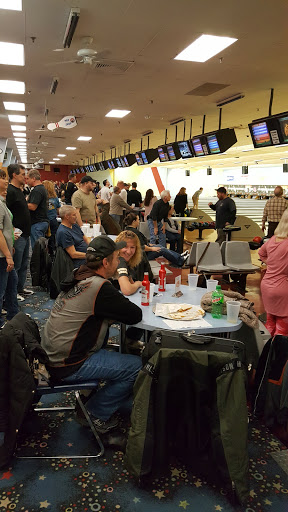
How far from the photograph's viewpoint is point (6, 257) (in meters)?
3.59

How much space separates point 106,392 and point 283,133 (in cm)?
464

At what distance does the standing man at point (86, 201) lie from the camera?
5922 millimetres

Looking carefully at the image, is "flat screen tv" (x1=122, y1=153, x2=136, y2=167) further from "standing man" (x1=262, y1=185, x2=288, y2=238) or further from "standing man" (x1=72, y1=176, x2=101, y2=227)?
"standing man" (x1=72, y1=176, x2=101, y2=227)

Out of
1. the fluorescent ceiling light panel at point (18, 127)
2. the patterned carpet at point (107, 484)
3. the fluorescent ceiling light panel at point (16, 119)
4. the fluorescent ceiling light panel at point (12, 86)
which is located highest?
the fluorescent ceiling light panel at point (18, 127)

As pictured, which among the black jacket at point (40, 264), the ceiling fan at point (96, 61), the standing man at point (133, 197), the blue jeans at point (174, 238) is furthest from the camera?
the standing man at point (133, 197)

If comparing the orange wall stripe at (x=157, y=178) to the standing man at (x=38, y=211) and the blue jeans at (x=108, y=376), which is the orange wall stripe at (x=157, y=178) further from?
the blue jeans at (x=108, y=376)

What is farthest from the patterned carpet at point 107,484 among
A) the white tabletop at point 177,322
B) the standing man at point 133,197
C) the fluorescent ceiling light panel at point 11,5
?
the standing man at point 133,197

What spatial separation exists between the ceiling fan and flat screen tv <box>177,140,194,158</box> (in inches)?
139

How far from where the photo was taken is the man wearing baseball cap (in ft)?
7.14

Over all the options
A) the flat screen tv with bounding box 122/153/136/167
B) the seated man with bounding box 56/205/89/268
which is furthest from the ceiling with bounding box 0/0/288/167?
the flat screen tv with bounding box 122/153/136/167

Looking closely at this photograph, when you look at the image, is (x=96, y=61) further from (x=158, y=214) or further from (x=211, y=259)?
(x=158, y=214)

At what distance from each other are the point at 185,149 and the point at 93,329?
283 inches

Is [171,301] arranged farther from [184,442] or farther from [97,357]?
[184,442]

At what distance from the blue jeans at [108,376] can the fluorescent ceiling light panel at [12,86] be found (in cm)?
550
